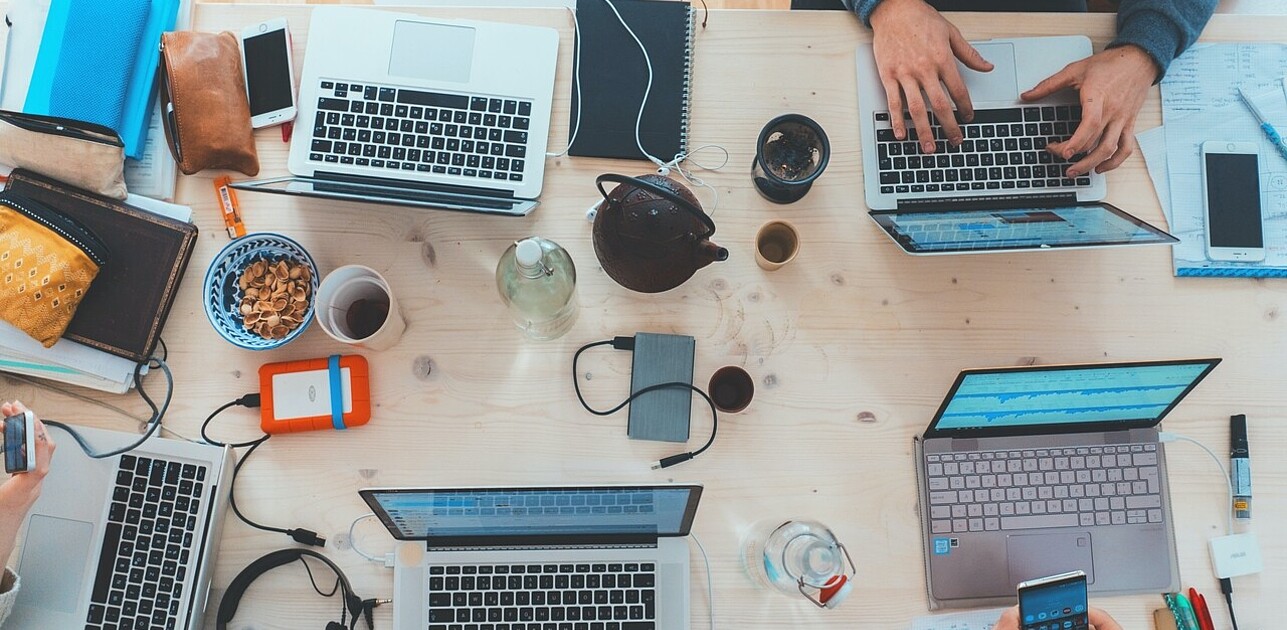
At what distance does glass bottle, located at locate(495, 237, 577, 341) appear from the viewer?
35.2 inches

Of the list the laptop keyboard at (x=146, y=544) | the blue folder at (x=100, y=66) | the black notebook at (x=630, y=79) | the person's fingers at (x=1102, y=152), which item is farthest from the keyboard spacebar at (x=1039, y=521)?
the blue folder at (x=100, y=66)

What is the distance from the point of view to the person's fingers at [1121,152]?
1.05 m

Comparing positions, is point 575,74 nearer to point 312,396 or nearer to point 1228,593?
point 312,396

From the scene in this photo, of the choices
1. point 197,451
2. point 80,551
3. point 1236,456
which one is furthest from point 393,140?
point 1236,456

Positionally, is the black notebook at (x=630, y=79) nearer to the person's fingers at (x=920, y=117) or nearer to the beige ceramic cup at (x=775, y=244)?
the beige ceramic cup at (x=775, y=244)

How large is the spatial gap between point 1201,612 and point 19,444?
4.82 ft

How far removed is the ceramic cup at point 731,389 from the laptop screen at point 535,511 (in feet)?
0.60

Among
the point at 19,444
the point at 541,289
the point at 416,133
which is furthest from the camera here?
the point at 416,133

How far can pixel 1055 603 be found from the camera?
0.90m

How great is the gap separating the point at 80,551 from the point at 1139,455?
1.39 metres

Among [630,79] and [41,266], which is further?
[630,79]

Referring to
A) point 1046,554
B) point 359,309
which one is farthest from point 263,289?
point 1046,554

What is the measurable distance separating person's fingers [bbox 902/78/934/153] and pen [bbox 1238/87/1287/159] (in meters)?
0.50

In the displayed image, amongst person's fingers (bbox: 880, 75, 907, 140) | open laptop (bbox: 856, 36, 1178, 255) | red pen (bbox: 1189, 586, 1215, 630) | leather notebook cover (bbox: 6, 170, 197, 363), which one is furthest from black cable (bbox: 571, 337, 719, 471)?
red pen (bbox: 1189, 586, 1215, 630)
